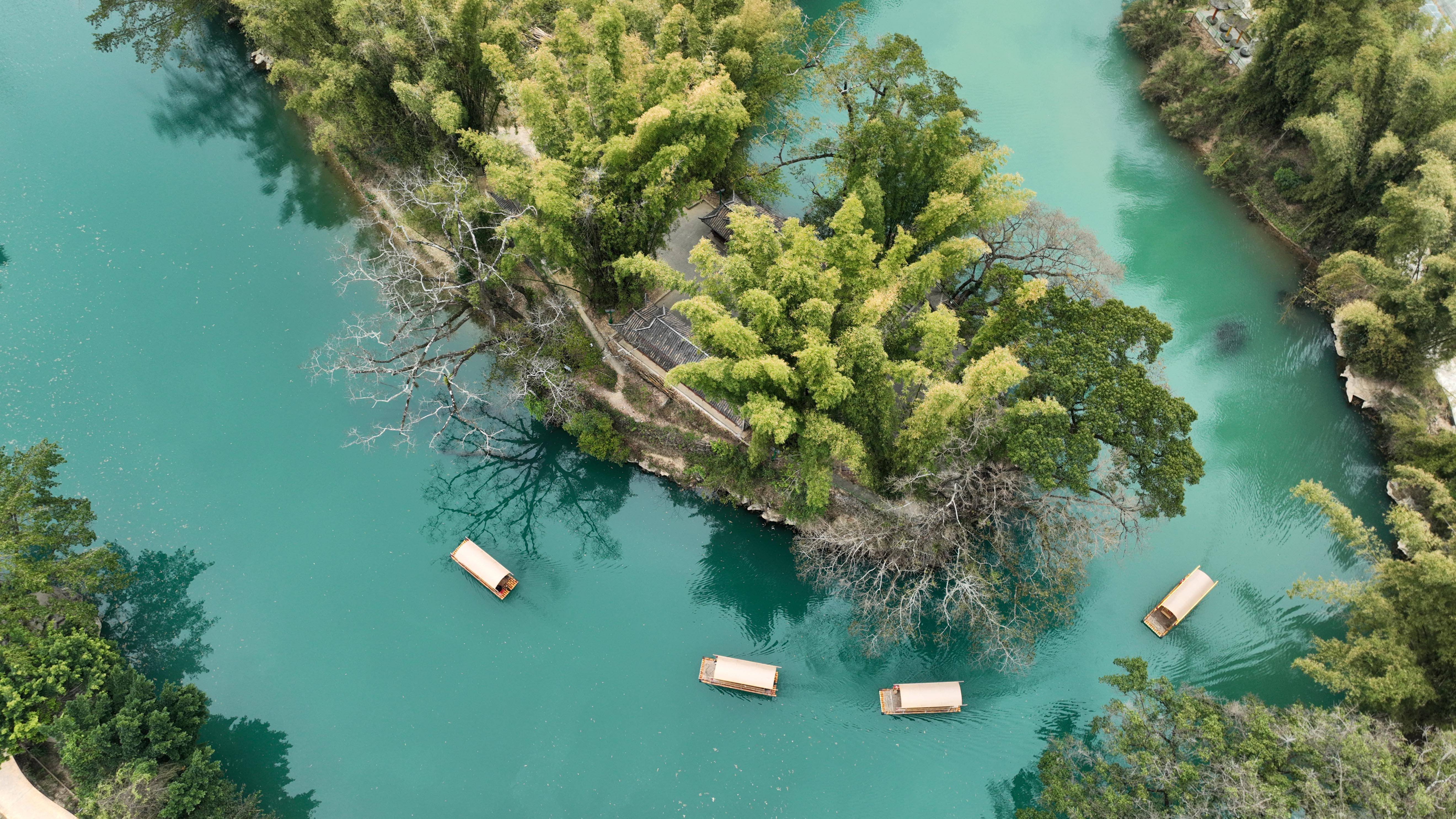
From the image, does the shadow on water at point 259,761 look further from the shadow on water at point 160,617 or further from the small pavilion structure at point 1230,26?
the small pavilion structure at point 1230,26

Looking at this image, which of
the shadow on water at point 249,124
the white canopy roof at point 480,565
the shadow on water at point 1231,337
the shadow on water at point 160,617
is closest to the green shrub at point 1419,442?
the shadow on water at point 1231,337

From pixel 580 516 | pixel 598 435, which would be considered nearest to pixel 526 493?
pixel 580 516

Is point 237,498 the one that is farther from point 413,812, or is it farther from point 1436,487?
point 1436,487

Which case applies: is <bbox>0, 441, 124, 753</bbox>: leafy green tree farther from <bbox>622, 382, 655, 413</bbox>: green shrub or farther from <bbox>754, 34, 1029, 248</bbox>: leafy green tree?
<bbox>754, 34, 1029, 248</bbox>: leafy green tree

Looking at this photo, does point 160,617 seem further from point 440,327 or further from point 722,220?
point 722,220

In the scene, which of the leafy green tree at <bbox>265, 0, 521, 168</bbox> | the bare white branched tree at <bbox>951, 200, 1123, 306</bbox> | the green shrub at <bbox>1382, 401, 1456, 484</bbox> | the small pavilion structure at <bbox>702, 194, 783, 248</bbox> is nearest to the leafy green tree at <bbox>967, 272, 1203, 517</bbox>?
the bare white branched tree at <bbox>951, 200, 1123, 306</bbox>

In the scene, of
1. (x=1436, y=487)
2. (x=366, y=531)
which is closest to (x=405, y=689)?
(x=366, y=531)
